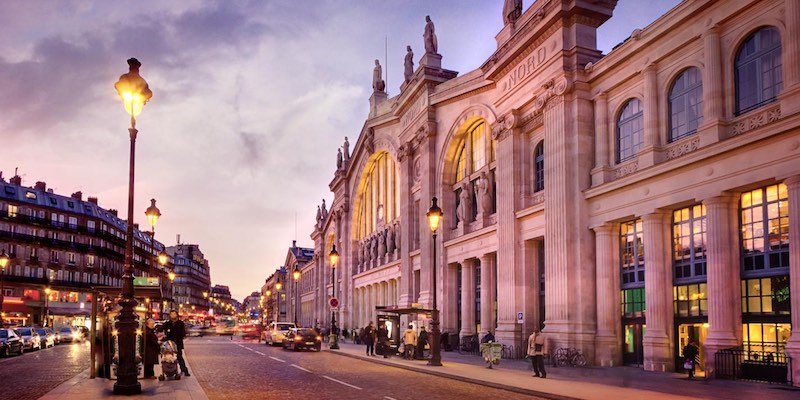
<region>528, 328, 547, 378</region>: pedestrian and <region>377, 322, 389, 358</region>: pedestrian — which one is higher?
<region>528, 328, 547, 378</region>: pedestrian

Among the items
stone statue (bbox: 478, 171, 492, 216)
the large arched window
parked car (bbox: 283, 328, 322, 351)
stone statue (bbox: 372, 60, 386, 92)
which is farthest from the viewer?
stone statue (bbox: 372, 60, 386, 92)

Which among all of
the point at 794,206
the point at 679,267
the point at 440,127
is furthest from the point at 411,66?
the point at 794,206

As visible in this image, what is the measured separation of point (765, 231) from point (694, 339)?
5110 mm

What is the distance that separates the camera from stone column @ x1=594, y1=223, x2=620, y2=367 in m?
29.7

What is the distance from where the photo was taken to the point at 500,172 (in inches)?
1497

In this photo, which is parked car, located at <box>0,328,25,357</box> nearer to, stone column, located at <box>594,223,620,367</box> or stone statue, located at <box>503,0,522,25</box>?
stone column, located at <box>594,223,620,367</box>

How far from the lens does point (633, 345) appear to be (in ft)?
96.0

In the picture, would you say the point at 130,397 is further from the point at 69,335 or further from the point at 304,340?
the point at 69,335

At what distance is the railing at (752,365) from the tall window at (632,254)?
5974mm

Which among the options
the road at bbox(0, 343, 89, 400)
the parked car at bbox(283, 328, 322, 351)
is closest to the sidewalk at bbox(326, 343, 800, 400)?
the road at bbox(0, 343, 89, 400)

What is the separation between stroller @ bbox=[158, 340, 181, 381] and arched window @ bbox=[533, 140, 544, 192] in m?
19.8

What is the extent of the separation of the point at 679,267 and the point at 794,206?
6.29m

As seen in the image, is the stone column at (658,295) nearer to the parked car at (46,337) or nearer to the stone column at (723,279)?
the stone column at (723,279)

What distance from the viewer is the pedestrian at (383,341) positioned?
36.6m
